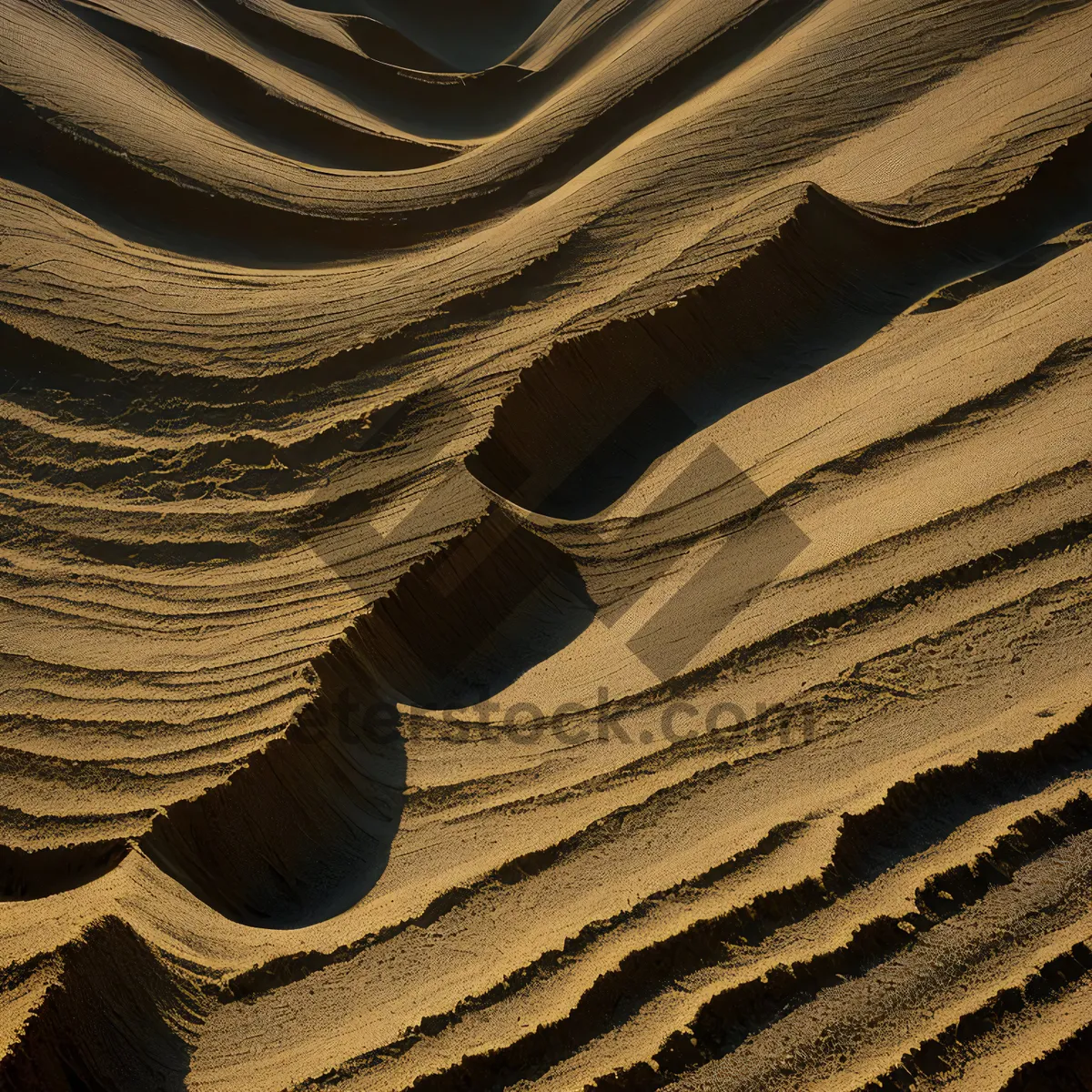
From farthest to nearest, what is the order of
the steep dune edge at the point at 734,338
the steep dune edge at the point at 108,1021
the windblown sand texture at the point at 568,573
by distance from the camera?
the steep dune edge at the point at 734,338, the windblown sand texture at the point at 568,573, the steep dune edge at the point at 108,1021

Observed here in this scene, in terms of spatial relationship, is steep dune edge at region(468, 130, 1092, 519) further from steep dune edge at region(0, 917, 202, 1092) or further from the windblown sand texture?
steep dune edge at region(0, 917, 202, 1092)

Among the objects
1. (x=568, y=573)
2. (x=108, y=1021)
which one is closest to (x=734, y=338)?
(x=568, y=573)

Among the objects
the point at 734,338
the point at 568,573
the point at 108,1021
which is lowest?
the point at 108,1021

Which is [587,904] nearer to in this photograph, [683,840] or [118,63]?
[683,840]

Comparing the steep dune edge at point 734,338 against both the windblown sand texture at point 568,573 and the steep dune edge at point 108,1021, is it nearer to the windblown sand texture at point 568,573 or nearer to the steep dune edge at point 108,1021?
the windblown sand texture at point 568,573

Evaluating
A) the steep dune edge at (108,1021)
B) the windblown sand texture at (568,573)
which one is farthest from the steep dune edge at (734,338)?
the steep dune edge at (108,1021)

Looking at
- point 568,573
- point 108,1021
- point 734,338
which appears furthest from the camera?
point 734,338

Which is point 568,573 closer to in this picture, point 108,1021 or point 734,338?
point 734,338

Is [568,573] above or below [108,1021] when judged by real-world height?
above

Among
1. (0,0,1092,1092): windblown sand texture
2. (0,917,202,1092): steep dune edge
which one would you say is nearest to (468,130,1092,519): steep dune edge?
(0,0,1092,1092): windblown sand texture
